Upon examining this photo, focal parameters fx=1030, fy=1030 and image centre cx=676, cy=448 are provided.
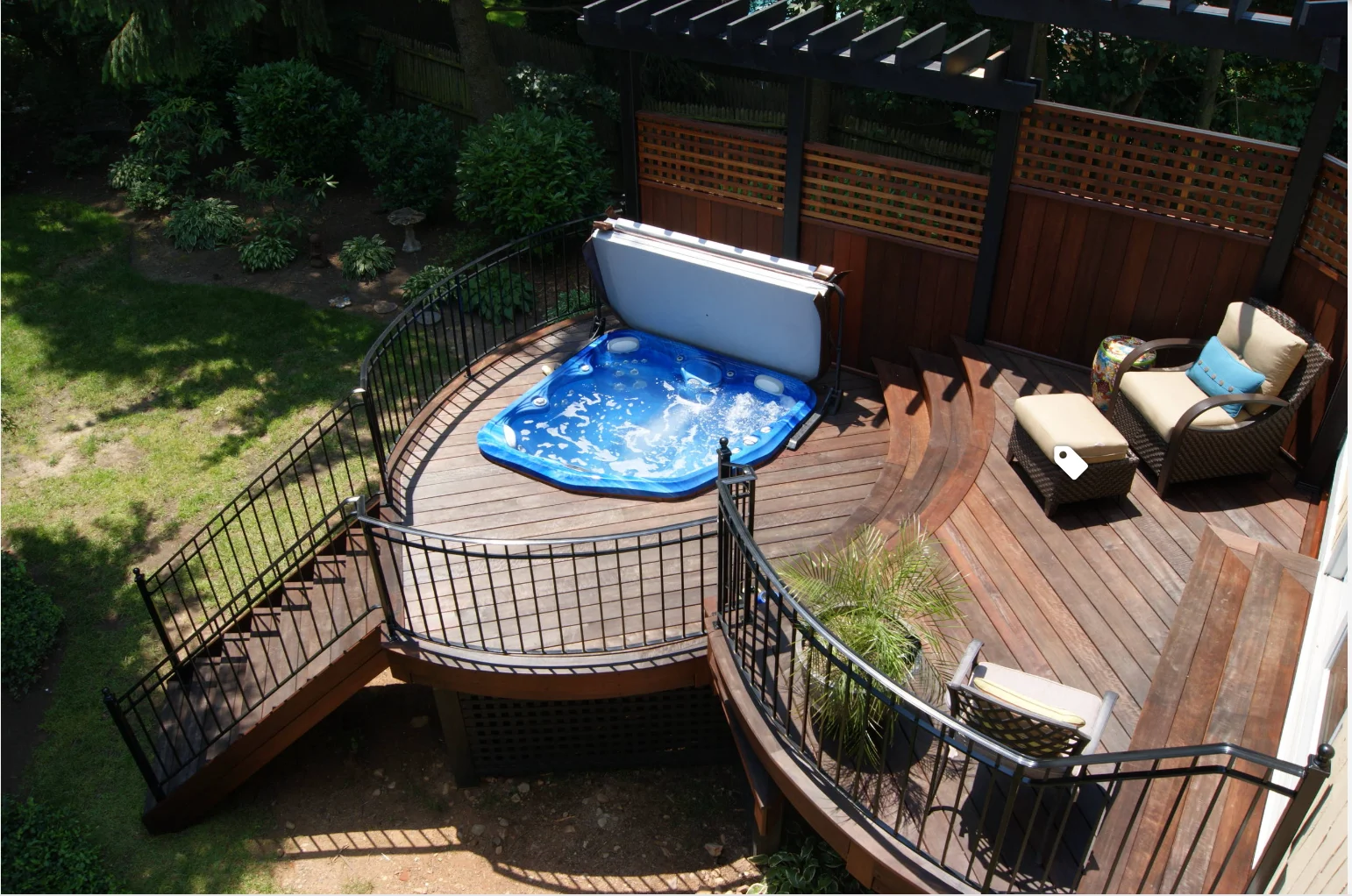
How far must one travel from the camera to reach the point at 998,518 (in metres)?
5.78

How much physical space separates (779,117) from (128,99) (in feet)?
28.8

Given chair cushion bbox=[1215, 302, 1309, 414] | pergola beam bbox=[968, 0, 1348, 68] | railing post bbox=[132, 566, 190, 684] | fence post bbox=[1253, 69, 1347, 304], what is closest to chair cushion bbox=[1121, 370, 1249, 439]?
chair cushion bbox=[1215, 302, 1309, 414]

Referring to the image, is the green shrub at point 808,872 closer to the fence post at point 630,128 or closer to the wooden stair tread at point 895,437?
the wooden stair tread at point 895,437

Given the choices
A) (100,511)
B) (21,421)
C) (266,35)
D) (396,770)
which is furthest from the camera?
(266,35)

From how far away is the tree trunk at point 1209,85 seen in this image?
9883 millimetres

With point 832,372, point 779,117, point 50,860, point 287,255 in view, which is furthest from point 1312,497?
point 287,255

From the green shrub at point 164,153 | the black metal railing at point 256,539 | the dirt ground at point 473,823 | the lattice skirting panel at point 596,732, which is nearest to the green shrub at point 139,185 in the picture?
the green shrub at point 164,153

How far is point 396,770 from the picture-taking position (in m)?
6.70

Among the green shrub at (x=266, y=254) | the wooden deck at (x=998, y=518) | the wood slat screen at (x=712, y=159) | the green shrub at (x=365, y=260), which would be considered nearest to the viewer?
the wooden deck at (x=998, y=518)

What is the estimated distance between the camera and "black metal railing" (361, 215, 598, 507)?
8.57 metres

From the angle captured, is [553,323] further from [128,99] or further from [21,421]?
[128,99]

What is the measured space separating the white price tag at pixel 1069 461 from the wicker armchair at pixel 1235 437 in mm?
587

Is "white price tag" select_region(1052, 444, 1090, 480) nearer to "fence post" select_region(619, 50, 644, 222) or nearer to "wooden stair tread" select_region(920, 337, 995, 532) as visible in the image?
"wooden stair tread" select_region(920, 337, 995, 532)

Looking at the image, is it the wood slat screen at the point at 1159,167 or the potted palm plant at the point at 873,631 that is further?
the wood slat screen at the point at 1159,167
